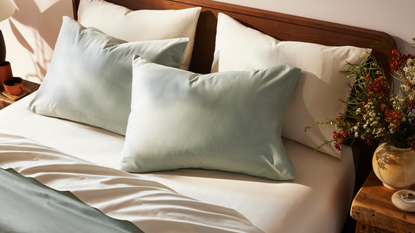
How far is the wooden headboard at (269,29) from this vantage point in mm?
1468

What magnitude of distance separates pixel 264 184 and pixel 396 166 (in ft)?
1.44

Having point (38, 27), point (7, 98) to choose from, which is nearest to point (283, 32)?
point (7, 98)

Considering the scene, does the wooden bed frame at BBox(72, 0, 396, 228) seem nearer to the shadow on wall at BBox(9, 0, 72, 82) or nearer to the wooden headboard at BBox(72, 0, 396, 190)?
the wooden headboard at BBox(72, 0, 396, 190)

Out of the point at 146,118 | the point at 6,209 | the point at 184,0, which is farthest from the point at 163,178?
the point at 184,0

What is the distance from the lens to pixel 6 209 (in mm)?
1067

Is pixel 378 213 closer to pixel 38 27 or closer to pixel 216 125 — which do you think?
pixel 216 125

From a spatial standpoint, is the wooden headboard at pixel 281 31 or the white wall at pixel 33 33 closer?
the wooden headboard at pixel 281 31

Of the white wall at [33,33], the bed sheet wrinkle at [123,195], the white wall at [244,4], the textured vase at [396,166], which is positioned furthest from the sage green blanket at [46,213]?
the white wall at [33,33]

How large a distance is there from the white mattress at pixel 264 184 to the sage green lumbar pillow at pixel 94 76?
90mm

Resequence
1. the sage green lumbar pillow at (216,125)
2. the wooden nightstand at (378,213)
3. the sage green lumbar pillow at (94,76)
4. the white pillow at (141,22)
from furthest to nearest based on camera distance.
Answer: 1. the white pillow at (141,22)
2. the sage green lumbar pillow at (94,76)
3. the sage green lumbar pillow at (216,125)
4. the wooden nightstand at (378,213)

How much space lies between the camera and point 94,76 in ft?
5.17

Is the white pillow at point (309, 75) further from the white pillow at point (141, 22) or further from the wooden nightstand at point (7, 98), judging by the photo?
the wooden nightstand at point (7, 98)

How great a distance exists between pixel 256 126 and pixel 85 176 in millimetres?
600

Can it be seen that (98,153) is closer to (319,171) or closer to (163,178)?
(163,178)
